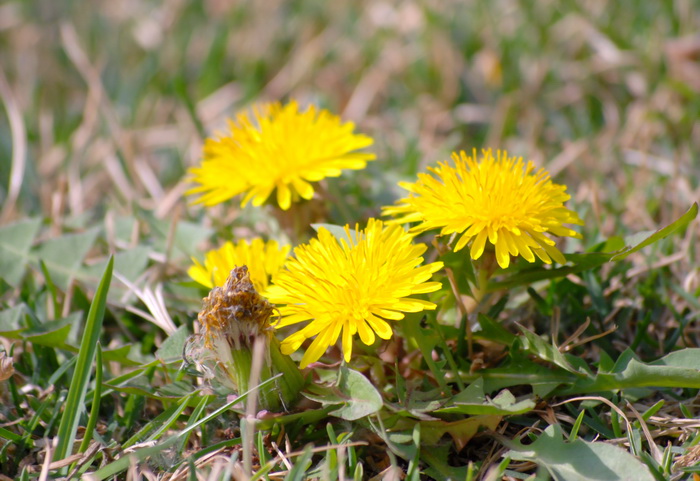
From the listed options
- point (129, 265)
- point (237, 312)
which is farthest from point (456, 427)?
point (129, 265)

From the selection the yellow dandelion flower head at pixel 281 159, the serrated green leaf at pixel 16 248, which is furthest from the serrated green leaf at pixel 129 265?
the yellow dandelion flower head at pixel 281 159

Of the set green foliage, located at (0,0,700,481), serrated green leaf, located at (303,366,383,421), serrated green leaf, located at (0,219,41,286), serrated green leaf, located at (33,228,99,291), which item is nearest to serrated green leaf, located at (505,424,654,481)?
green foliage, located at (0,0,700,481)

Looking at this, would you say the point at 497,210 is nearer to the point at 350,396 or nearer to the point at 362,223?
the point at 350,396

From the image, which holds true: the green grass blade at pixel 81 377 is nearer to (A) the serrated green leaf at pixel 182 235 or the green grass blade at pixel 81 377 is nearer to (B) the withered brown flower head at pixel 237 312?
(B) the withered brown flower head at pixel 237 312

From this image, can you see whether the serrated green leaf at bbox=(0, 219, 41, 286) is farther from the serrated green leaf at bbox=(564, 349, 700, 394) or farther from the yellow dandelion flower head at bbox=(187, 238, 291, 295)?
the serrated green leaf at bbox=(564, 349, 700, 394)

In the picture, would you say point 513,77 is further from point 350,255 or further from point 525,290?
point 350,255

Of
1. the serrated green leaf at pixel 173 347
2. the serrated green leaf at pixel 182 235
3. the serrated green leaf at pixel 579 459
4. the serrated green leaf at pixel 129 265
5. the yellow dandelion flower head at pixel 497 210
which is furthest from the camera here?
the serrated green leaf at pixel 182 235
